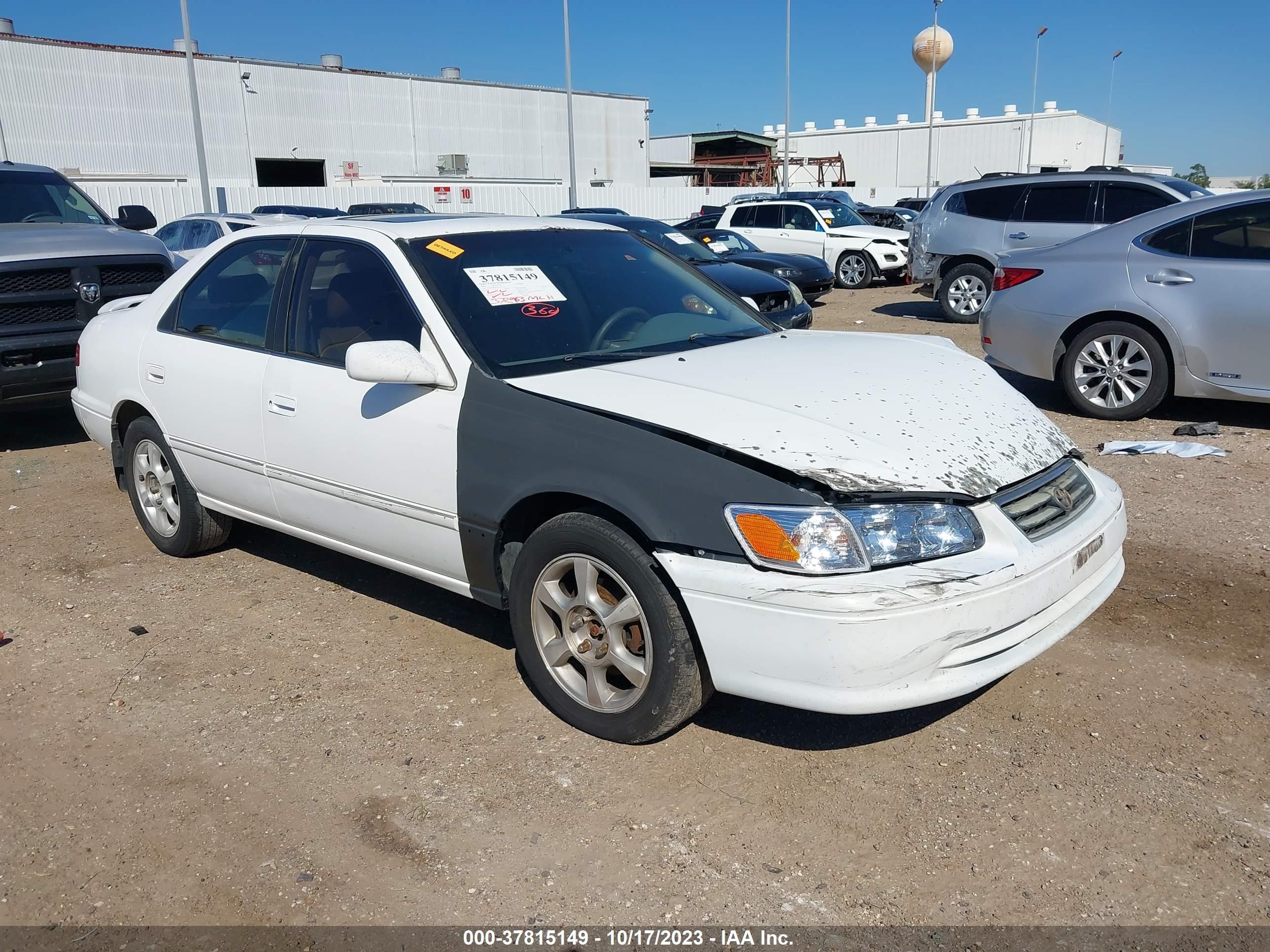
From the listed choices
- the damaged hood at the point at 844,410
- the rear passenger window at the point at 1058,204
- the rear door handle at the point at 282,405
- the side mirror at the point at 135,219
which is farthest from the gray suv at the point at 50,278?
the rear passenger window at the point at 1058,204

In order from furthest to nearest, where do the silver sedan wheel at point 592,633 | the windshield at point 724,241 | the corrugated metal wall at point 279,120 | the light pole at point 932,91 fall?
the light pole at point 932,91
the corrugated metal wall at point 279,120
the windshield at point 724,241
the silver sedan wheel at point 592,633

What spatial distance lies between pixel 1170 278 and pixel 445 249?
540 centimetres

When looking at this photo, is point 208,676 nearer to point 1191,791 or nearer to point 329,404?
point 329,404

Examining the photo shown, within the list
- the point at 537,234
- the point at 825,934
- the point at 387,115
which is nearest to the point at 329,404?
the point at 537,234

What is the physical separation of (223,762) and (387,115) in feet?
142

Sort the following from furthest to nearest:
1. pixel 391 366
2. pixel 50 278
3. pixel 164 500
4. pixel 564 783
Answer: pixel 50 278 → pixel 164 500 → pixel 391 366 → pixel 564 783

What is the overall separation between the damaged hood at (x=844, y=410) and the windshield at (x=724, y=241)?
1254 cm

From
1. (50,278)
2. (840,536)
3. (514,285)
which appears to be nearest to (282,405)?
(514,285)

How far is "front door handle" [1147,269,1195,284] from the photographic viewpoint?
703 cm

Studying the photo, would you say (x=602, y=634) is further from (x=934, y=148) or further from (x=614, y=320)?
(x=934, y=148)

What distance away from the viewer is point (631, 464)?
309 centimetres

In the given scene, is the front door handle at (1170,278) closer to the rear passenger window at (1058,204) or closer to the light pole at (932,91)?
the rear passenger window at (1058,204)

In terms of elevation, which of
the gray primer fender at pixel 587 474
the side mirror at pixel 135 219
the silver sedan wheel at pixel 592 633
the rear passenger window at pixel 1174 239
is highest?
the side mirror at pixel 135 219

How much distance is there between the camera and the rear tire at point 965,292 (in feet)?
43.8
